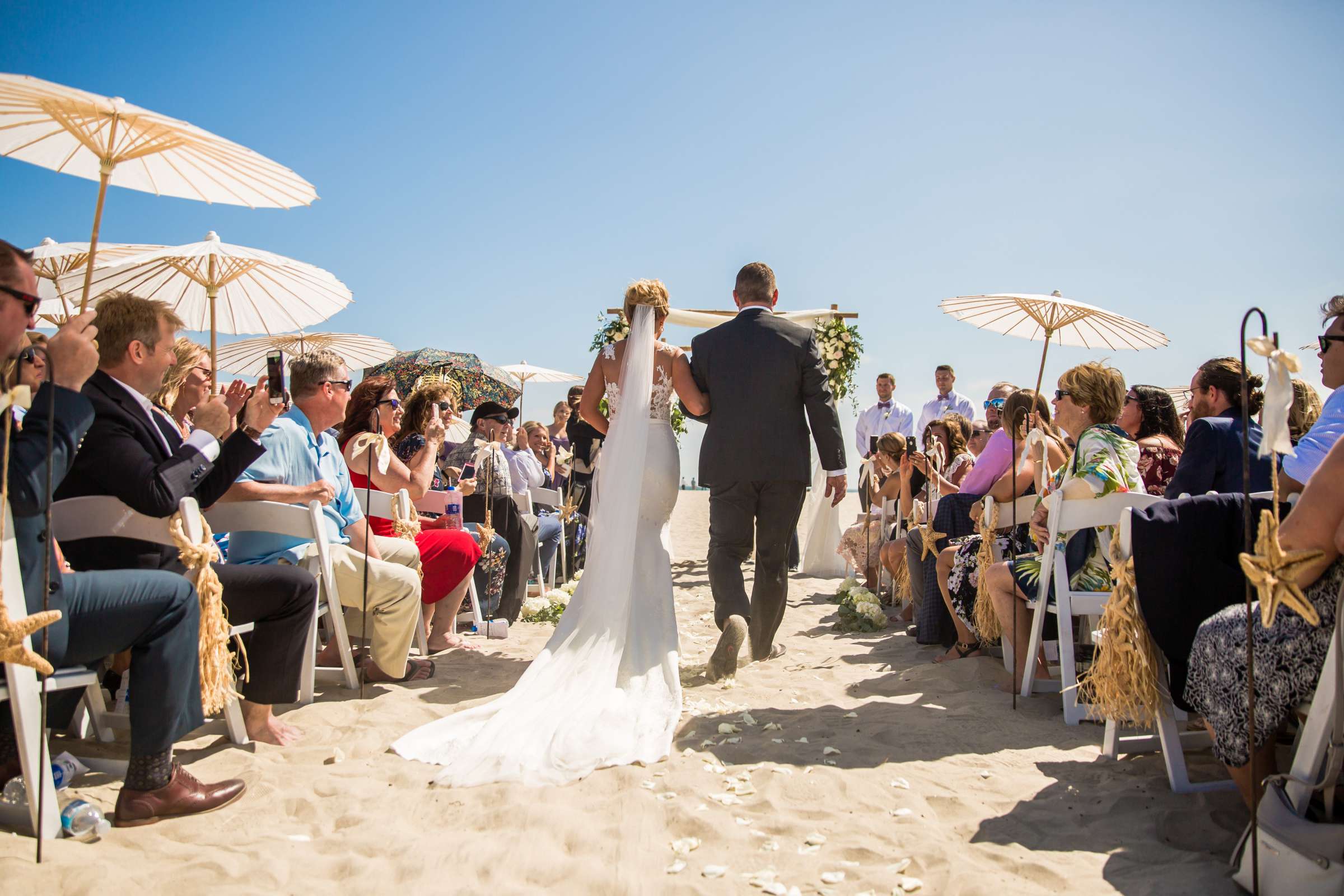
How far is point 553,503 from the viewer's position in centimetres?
877

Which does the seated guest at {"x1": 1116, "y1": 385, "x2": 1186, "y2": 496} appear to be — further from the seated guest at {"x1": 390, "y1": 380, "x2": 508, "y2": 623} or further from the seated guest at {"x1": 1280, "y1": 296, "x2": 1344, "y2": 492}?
the seated guest at {"x1": 390, "y1": 380, "x2": 508, "y2": 623}

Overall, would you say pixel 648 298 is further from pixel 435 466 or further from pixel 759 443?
pixel 435 466

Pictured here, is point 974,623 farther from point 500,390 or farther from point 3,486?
point 500,390

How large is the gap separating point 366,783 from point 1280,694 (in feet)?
10.1

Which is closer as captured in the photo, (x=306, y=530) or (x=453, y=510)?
(x=306, y=530)

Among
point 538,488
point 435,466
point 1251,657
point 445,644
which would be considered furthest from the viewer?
point 538,488

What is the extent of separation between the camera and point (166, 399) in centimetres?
456

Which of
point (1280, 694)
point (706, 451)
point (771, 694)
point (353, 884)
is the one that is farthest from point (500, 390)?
point (1280, 694)

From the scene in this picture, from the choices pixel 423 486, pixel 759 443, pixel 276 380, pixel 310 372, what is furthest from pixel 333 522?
pixel 759 443

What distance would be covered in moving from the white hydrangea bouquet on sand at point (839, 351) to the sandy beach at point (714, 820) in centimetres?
571

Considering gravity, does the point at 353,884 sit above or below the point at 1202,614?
below

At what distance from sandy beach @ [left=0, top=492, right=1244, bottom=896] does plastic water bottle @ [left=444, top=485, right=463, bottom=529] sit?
6.32 ft

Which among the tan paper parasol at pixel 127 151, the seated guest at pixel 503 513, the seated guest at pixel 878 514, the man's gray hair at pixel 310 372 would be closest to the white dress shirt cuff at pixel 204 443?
the tan paper parasol at pixel 127 151

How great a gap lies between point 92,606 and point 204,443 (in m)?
0.70
